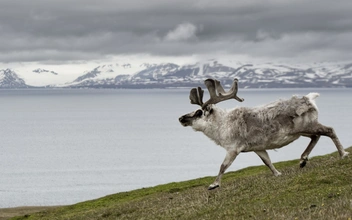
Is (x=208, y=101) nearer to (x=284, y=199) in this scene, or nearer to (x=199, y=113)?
(x=199, y=113)

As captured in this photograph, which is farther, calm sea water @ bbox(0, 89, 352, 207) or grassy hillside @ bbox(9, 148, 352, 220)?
calm sea water @ bbox(0, 89, 352, 207)

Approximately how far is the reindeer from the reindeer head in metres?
0.05

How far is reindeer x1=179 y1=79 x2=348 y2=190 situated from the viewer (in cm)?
2078

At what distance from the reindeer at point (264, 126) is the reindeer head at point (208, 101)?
5cm

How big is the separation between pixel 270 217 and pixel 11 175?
98.7 metres

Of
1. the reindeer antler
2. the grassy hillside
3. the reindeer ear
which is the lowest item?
the grassy hillside

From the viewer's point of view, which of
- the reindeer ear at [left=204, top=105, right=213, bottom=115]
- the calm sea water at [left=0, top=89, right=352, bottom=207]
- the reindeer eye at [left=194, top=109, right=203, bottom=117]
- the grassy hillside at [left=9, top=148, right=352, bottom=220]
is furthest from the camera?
the calm sea water at [left=0, top=89, right=352, bottom=207]

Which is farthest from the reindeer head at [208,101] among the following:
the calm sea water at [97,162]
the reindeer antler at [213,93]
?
the calm sea water at [97,162]

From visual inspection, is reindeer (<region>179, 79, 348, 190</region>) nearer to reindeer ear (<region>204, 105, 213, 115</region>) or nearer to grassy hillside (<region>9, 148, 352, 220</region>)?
reindeer ear (<region>204, 105, 213, 115</region>)

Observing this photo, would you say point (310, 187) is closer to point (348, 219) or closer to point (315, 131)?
point (315, 131)

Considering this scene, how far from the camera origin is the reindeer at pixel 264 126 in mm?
20781

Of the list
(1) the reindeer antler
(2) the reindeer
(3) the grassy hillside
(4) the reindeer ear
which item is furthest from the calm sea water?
(3) the grassy hillside

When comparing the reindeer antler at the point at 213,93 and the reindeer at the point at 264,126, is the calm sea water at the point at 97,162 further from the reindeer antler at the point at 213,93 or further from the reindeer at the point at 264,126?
the reindeer at the point at 264,126

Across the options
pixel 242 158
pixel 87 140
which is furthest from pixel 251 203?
pixel 87 140
